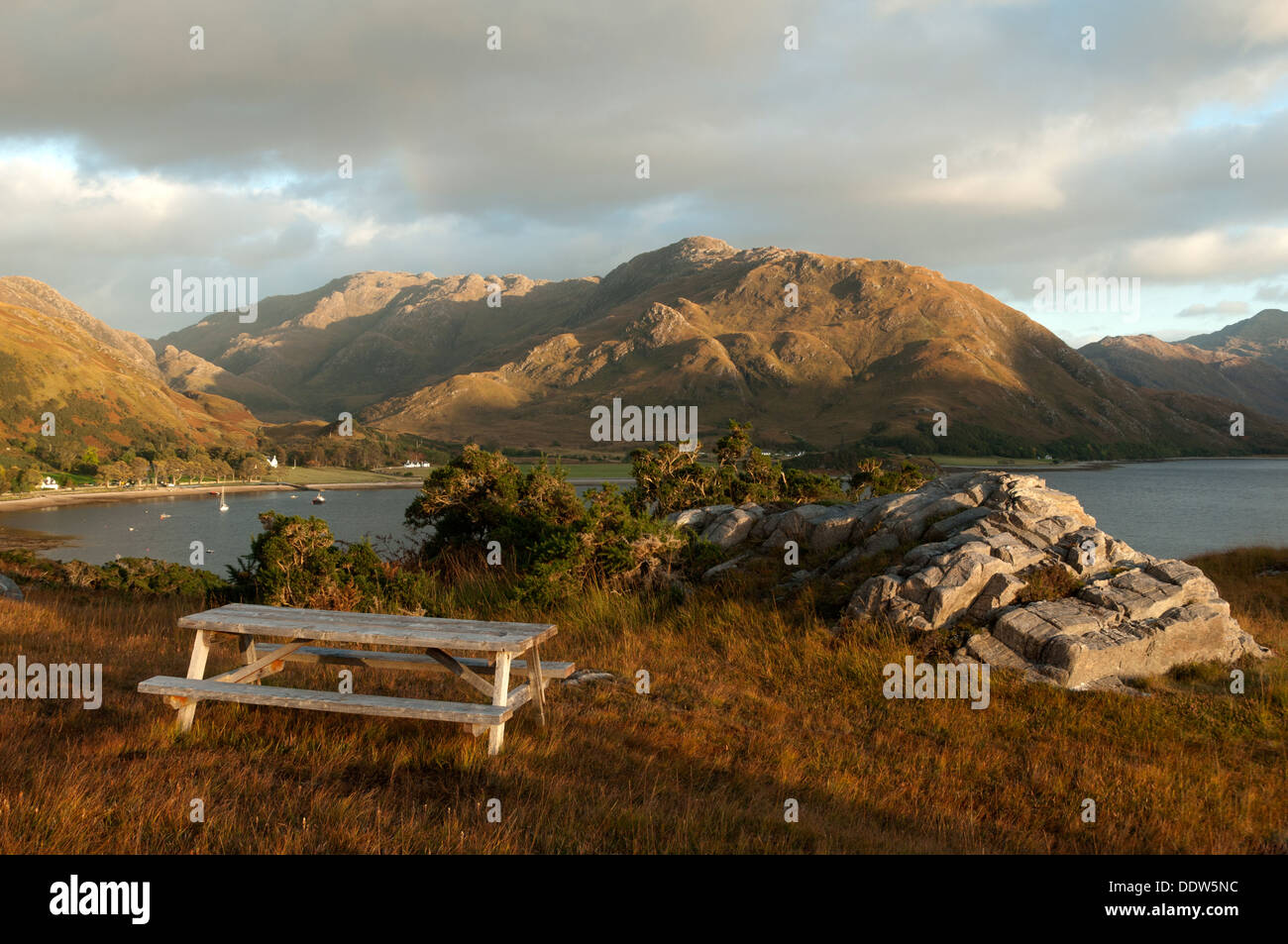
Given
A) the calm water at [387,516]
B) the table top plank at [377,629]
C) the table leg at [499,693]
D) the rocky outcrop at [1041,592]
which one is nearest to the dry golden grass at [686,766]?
the table leg at [499,693]

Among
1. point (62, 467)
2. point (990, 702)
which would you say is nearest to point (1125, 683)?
point (990, 702)

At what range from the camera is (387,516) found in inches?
4058

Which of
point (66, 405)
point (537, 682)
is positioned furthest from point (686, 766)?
point (66, 405)

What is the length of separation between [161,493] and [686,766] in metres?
173

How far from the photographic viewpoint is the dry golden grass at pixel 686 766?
3967mm

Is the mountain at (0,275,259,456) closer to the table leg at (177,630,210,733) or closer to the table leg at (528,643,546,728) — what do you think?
the table leg at (177,630,210,733)

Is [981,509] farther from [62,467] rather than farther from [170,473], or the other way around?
[62,467]

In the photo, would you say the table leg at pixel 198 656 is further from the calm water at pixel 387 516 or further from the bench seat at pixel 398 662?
the calm water at pixel 387 516

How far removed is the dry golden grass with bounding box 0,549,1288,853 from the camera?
397 centimetres

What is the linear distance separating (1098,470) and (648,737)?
207 m

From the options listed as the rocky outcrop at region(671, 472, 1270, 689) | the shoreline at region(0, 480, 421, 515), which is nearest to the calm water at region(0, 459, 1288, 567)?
the shoreline at region(0, 480, 421, 515)

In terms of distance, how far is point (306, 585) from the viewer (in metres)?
11.0

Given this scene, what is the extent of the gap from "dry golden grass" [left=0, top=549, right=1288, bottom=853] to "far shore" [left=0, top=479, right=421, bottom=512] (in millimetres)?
151986

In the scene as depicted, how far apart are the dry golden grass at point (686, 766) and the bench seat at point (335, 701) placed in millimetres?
277
